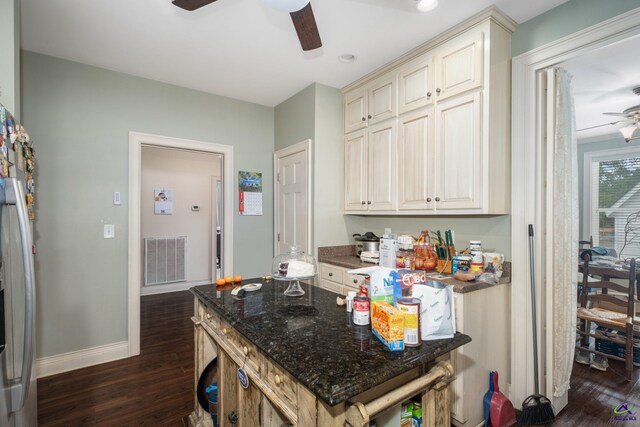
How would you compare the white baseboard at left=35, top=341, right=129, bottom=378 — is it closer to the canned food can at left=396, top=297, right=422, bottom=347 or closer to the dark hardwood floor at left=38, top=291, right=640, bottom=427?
the dark hardwood floor at left=38, top=291, right=640, bottom=427

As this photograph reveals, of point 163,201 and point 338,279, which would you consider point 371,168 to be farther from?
point 163,201

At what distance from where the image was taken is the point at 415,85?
96.8 inches

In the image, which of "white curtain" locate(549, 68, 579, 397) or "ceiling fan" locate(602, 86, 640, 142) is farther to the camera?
"ceiling fan" locate(602, 86, 640, 142)

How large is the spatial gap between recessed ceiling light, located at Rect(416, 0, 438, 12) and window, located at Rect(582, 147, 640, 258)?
4289 mm

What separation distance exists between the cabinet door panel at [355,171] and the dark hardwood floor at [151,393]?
2.00m

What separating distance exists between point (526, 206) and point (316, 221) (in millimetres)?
Result: 1741

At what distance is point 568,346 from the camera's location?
81.4 inches

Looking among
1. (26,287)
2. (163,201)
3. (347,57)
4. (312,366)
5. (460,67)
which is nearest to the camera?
(312,366)

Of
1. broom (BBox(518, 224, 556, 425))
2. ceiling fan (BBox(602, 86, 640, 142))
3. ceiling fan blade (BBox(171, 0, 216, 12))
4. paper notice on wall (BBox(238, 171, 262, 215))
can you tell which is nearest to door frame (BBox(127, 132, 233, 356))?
paper notice on wall (BBox(238, 171, 262, 215))

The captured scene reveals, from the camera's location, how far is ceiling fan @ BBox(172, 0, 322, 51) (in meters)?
1.39

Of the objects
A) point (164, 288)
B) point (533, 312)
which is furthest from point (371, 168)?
point (164, 288)

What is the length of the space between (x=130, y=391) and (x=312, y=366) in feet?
7.26

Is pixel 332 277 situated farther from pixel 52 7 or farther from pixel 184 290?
pixel 184 290

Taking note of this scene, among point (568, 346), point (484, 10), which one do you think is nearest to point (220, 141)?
point (484, 10)
